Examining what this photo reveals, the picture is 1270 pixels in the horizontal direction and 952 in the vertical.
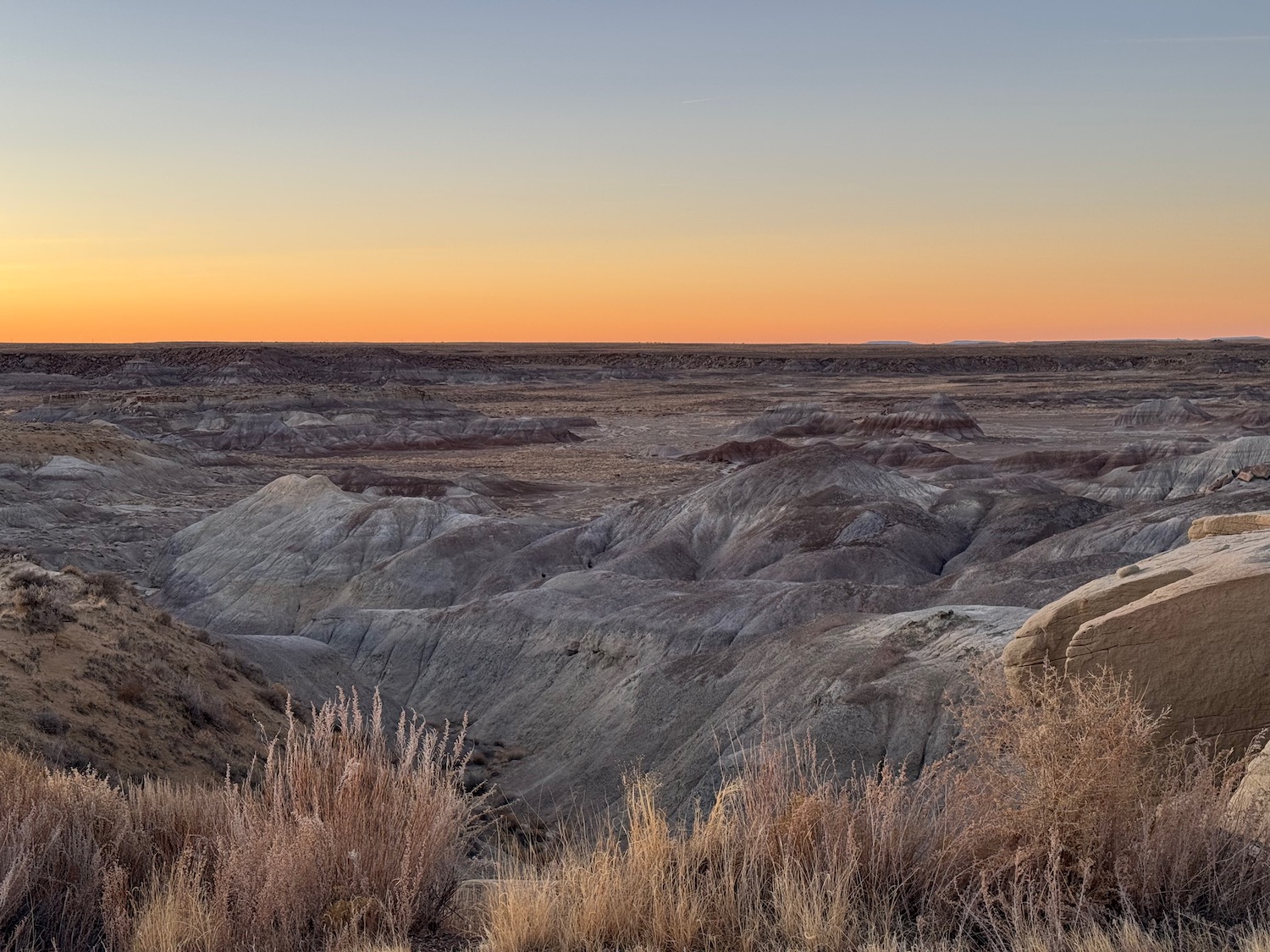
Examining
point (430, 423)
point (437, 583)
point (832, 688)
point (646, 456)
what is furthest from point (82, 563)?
point (430, 423)

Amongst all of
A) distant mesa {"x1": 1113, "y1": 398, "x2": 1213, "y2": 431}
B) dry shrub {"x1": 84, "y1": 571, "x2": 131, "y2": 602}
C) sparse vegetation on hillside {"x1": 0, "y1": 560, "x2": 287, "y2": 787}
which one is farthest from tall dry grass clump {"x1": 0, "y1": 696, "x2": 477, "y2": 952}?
distant mesa {"x1": 1113, "y1": 398, "x2": 1213, "y2": 431}

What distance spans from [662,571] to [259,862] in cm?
2971

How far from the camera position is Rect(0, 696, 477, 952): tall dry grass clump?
5.37m

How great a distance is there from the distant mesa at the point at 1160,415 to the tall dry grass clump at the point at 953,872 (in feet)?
304

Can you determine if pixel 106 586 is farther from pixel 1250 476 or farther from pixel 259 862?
pixel 1250 476

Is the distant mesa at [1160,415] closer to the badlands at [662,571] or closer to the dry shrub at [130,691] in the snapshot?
the badlands at [662,571]

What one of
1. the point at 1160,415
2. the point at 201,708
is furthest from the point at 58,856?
the point at 1160,415

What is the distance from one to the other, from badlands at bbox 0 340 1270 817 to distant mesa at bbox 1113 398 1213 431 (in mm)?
388

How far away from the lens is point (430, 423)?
98.6m

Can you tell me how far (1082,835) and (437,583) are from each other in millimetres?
32118

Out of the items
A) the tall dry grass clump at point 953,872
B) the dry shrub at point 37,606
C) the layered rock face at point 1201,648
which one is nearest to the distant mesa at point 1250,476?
the layered rock face at point 1201,648

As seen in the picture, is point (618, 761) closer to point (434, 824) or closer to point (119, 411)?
point (434, 824)

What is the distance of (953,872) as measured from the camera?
18.1 feet

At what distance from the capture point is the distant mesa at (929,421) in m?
87.2
